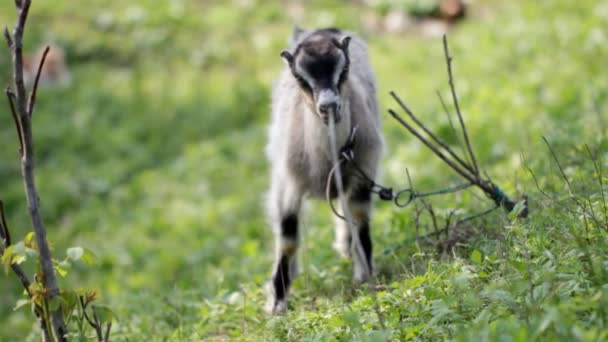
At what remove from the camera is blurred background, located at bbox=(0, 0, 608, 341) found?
6.70m

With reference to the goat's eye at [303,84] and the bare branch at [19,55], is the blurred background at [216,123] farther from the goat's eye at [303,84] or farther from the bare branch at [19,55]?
the bare branch at [19,55]

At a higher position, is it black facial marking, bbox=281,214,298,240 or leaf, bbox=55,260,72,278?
leaf, bbox=55,260,72,278

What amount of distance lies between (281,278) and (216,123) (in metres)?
7.42

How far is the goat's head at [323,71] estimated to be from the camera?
4715 millimetres

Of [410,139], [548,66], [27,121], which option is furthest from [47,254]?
[548,66]

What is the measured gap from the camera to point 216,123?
12875mm

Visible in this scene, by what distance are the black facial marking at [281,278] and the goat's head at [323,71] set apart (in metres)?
1.36

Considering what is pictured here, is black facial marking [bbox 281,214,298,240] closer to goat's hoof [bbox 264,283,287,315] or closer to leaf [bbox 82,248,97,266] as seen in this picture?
goat's hoof [bbox 264,283,287,315]

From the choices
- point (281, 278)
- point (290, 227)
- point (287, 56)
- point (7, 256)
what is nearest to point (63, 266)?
point (7, 256)

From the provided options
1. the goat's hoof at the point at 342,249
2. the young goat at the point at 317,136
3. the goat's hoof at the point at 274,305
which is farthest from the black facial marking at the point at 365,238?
the goat's hoof at the point at 274,305

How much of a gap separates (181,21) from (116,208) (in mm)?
6097

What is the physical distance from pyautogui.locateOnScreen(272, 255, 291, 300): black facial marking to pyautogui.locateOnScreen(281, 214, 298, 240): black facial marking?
0.17 meters

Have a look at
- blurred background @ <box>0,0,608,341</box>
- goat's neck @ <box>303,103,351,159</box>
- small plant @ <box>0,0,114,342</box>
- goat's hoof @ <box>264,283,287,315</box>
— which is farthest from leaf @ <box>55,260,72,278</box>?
goat's neck @ <box>303,103,351,159</box>

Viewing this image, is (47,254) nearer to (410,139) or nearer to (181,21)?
(410,139)
